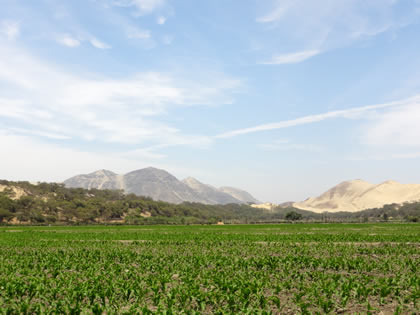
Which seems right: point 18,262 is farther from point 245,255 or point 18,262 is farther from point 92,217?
point 92,217

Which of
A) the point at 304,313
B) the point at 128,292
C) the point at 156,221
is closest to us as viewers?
the point at 304,313

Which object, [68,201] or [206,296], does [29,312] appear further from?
[68,201]

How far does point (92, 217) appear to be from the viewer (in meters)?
162

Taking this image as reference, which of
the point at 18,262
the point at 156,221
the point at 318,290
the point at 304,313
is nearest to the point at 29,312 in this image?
the point at 304,313

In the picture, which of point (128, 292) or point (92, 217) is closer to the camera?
point (128, 292)

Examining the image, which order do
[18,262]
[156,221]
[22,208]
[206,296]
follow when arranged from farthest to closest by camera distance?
[22,208] → [156,221] → [18,262] → [206,296]

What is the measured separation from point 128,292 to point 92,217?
158m

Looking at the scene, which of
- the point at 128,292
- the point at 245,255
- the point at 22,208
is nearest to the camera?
the point at 128,292

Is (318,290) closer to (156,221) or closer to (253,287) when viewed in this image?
(253,287)

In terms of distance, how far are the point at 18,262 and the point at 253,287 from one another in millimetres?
18384

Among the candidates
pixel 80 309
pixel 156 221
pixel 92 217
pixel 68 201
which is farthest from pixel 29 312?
pixel 68 201

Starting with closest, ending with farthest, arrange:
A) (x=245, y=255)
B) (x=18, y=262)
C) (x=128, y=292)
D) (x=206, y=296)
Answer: (x=206, y=296), (x=128, y=292), (x=18, y=262), (x=245, y=255)

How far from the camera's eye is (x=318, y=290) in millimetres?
14242

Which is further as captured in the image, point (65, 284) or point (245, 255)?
point (245, 255)
